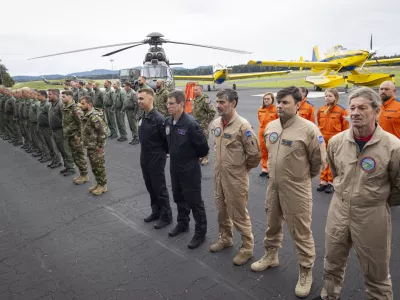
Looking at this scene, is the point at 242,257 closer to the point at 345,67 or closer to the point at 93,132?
the point at 93,132

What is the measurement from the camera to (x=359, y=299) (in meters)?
2.59

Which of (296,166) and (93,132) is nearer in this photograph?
(296,166)

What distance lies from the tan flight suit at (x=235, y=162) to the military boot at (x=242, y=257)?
0.14 m

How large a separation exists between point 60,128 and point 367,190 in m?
6.42

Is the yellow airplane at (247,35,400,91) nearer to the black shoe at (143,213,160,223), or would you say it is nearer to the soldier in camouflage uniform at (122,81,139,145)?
the soldier in camouflage uniform at (122,81,139,145)

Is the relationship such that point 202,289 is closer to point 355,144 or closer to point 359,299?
point 359,299

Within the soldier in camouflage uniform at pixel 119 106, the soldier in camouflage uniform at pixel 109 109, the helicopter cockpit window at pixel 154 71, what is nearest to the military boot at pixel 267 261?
the soldier in camouflage uniform at pixel 119 106

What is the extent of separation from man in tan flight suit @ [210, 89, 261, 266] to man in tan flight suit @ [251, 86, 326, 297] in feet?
1.05

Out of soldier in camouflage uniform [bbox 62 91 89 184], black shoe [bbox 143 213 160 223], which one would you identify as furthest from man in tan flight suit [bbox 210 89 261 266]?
soldier in camouflage uniform [bbox 62 91 89 184]

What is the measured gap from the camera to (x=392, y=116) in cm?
443

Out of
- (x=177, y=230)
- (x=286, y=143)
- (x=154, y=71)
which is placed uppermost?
(x=154, y=71)

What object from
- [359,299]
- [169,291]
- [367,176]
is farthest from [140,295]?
[367,176]

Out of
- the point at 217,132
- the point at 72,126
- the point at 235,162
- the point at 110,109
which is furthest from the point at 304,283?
the point at 110,109

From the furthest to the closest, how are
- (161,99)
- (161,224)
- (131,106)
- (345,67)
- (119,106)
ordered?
(345,67) < (119,106) < (131,106) < (161,99) < (161,224)
